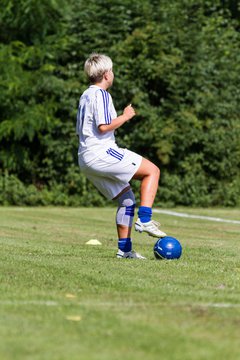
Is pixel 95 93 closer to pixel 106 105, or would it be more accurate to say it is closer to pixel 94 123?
pixel 106 105

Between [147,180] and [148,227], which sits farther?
[147,180]

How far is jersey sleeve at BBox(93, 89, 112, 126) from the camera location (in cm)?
880

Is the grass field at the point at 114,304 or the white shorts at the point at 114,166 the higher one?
the white shorts at the point at 114,166

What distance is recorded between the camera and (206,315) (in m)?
5.32

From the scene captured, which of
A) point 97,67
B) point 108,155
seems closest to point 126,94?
point 97,67

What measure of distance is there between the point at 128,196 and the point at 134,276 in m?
2.10

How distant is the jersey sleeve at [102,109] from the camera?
28.9 ft

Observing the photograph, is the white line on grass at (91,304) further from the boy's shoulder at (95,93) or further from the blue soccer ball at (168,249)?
the boy's shoulder at (95,93)

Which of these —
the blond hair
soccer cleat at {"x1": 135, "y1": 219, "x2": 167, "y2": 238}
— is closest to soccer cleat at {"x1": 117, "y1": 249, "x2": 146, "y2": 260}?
soccer cleat at {"x1": 135, "y1": 219, "x2": 167, "y2": 238}

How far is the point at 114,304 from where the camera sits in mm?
5723

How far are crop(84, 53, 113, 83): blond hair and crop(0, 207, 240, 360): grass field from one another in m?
1.81

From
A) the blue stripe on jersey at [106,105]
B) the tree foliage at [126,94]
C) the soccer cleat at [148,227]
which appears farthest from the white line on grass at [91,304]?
the tree foliage at [126,94]

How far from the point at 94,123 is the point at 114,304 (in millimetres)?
3498

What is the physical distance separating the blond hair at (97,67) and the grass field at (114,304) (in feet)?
5.95
